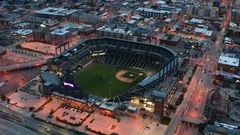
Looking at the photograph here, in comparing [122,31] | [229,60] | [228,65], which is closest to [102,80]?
[122,31]

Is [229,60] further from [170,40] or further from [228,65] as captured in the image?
[170,40]

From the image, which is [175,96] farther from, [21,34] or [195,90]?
[21,34]

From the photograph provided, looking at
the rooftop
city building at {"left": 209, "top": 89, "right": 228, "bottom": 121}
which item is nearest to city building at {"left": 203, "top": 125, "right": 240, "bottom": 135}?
city building at {"left": 209, "top": 89, "right": 228, "bottom": 121}

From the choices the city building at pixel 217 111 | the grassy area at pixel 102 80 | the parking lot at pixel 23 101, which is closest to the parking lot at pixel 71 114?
the parking lot at pixel 23 101

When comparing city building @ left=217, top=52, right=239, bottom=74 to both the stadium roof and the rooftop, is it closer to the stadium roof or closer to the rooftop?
the rooftop

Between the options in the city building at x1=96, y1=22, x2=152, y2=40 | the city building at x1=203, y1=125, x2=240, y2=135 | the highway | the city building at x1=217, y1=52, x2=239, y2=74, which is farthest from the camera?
the city building at x1=96, y1=22, x2=152, y2=40

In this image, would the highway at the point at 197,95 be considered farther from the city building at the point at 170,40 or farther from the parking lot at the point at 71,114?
the parking lot at the point at 71,114
